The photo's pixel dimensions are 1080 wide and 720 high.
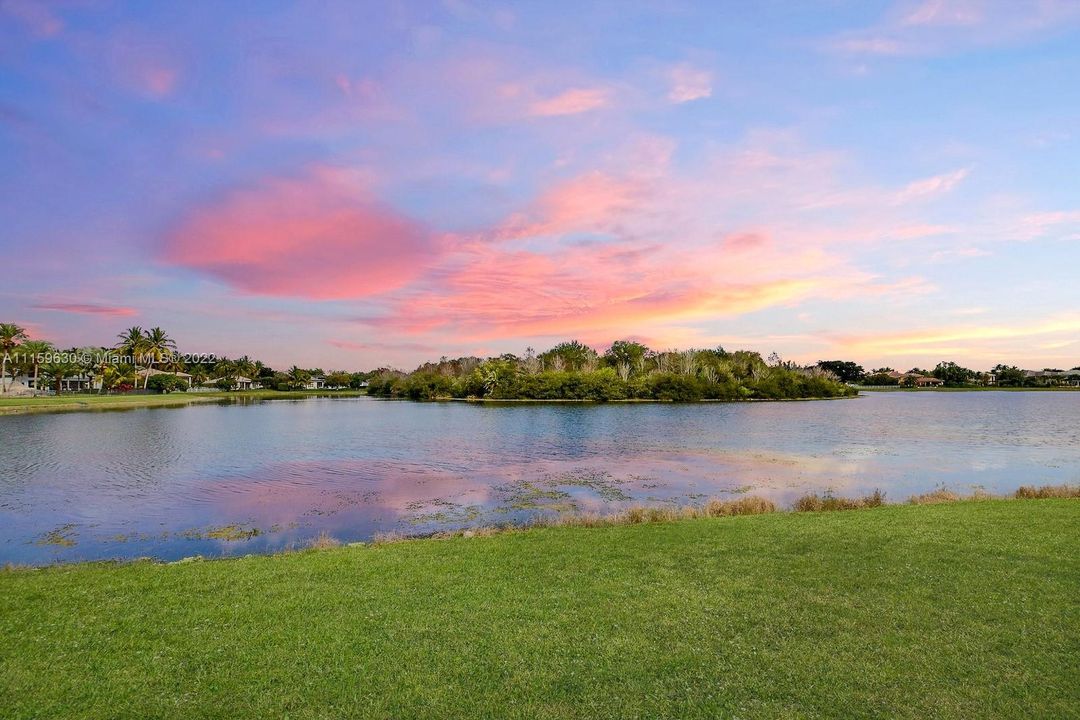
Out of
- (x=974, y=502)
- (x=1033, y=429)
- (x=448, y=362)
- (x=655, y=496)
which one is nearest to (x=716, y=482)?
(x=655, y=496)

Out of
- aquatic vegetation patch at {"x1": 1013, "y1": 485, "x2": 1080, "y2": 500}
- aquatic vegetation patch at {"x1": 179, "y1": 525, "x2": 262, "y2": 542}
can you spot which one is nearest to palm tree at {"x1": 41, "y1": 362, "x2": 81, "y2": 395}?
aquatic vegetation patch at {"x1": 179, "y1": 525, "x2": 262, "y2": 542}

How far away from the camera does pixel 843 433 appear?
49.9 meters

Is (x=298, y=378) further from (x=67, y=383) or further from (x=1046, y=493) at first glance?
(x=1046, y=493)

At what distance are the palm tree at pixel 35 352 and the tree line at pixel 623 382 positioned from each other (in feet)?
221

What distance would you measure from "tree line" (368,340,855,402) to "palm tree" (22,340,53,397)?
2656 inches

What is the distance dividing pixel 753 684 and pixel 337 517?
54.8 feet

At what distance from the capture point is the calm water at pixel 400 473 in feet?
61.2

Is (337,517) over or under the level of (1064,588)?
under

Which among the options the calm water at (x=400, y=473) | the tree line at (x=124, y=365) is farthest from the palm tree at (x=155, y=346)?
the calm water at (x=400, y=473)

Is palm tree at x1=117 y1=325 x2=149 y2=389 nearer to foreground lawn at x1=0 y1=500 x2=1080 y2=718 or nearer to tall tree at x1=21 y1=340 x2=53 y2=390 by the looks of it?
tall tree at x1=21 y1=340 x2=53 y2=390

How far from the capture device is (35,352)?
113312 mm

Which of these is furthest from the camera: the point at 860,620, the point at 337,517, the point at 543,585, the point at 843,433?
the point at 843,433

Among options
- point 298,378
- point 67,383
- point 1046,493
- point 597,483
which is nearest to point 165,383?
point 67,383

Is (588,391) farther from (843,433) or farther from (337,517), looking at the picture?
(337,517)
